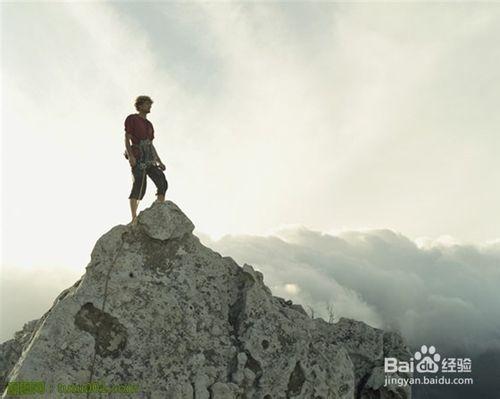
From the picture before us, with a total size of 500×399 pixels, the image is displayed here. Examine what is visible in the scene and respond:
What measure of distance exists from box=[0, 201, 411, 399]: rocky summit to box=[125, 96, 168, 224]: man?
806 millimetres

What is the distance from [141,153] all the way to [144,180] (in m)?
0.98

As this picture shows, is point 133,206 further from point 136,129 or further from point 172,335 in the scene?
point 172,335

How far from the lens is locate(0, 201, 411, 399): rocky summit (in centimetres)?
1369

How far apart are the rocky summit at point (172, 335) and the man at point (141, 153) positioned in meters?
0.81

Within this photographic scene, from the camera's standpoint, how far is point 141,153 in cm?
1698

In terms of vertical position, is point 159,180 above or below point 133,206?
above

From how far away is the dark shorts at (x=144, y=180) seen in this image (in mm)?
16828

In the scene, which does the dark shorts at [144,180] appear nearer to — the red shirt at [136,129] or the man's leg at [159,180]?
the man's leg at [159,180]

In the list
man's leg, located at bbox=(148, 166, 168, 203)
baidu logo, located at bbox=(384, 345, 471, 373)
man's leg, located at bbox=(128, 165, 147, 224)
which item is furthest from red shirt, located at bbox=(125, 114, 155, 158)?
baidu logo, located at bbox=(384, 345, 471, 373)

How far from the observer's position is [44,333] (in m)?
13.6

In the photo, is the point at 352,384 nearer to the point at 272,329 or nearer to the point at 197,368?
the point at 272,329

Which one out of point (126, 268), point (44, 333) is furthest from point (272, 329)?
point (44, 333)

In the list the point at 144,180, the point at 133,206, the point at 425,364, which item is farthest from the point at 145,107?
the point at 425,364

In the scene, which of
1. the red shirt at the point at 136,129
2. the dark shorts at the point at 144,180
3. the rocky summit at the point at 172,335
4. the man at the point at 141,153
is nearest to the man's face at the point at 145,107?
the man at the point at 141,153
